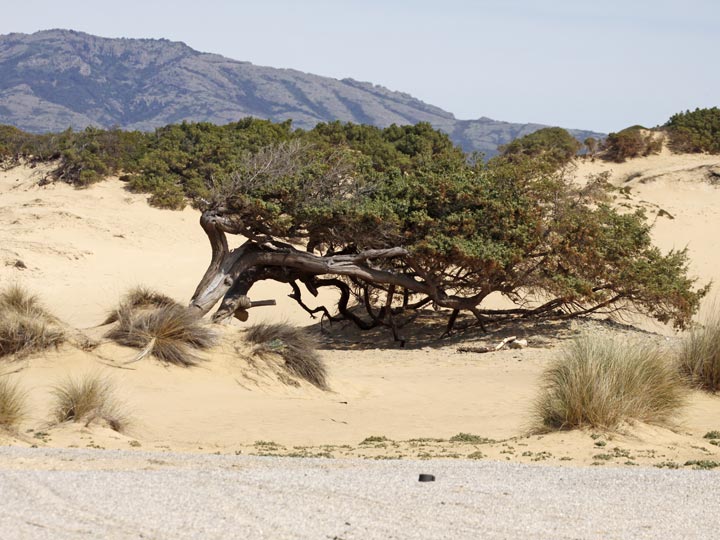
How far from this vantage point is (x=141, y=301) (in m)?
14.6

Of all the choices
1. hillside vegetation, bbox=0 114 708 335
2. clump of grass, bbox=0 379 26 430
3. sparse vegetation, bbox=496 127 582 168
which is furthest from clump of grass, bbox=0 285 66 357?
sparse vegetation, bbox=496 127 582 168

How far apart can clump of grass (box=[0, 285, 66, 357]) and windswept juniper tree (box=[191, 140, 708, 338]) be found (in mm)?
3935

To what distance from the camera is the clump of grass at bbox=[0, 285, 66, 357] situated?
12.5m

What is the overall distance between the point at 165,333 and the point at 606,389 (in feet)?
21.3

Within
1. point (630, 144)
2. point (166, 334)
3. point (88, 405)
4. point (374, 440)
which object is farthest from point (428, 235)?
point (630, 144)

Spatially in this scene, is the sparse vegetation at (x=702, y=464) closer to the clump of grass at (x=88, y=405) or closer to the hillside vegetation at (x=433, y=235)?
the clump of grass at (x=88, y=405)

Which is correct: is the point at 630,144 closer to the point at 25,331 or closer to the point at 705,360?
the point at 705,360

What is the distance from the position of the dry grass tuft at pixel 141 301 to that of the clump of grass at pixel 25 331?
4.00ft

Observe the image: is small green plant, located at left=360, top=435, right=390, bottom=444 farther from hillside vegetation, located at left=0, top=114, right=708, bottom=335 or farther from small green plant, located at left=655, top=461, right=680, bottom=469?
hillside vegetation, located at left=0, top=114, right=708, bottom=335

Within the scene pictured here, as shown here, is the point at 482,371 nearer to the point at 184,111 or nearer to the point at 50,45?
the point at 184,111

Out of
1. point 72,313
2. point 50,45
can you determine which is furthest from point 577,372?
point 50,45

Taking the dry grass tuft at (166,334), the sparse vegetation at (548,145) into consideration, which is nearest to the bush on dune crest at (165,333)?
the dry grass tuft at (166,334)

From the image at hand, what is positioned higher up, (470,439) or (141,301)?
(141,301)

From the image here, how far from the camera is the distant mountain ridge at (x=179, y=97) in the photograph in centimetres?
16062
